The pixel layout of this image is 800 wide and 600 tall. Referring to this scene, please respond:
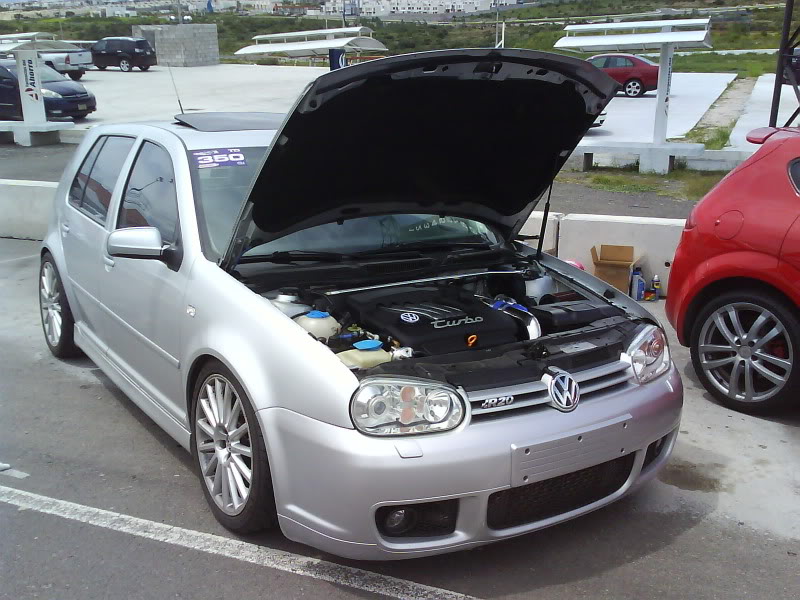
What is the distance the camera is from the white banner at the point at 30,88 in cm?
1847

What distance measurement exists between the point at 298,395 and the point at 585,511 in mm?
1240

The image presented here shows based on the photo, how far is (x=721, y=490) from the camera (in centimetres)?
399

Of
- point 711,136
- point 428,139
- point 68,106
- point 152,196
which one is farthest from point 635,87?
point 152,196

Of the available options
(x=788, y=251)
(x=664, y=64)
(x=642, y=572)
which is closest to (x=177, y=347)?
(x=642, y=572)

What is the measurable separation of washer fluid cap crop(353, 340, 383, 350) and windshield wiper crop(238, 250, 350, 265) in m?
0.83

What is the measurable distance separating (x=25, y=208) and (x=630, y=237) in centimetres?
666

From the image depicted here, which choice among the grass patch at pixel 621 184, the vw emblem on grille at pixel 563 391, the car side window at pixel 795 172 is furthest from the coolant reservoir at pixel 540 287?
the grass patch at pixel 621 184

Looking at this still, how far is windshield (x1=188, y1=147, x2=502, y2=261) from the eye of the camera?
12.9ft

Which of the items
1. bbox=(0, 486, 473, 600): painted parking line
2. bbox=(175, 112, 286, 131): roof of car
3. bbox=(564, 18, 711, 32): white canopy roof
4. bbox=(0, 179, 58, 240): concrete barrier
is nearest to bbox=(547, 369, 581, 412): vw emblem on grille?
bbox=(0, 486, 473, 600): painted parking line

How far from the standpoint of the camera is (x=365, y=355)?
329 centimetres

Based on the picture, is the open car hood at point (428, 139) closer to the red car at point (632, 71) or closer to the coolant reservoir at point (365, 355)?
the coolant reservoir at point (365, 355)

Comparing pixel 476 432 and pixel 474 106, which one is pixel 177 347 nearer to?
pixel 476 432

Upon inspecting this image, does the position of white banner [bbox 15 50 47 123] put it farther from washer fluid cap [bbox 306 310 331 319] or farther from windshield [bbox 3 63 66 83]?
washer fluid cap [bbox 306 310 331 319]

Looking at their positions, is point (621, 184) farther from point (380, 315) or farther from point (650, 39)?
point (380, 315)
